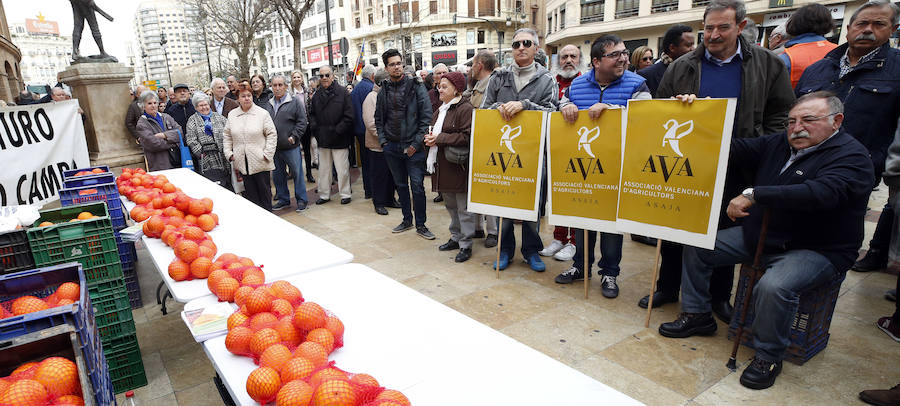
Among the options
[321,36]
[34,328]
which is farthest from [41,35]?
[34,328]

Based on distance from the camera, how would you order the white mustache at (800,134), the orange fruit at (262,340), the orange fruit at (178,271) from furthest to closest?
the white mustache at (800,134) < the orange fruit at (178,271) < the orange fruit at (262,340)

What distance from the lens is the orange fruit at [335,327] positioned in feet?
5.58

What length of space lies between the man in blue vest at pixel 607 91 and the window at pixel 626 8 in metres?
31.9

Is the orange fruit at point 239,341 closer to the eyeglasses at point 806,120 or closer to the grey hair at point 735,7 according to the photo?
the eyeglasses at point 806,120

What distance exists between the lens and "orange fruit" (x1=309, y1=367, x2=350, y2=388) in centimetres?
133

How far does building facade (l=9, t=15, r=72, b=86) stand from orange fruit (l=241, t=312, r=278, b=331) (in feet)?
444

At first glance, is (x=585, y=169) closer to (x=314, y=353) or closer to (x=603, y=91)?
(x=603, y=91)

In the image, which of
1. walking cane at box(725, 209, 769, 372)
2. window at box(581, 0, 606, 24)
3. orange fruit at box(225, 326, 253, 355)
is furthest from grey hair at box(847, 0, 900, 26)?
window at box(581, 0, 606, 24)

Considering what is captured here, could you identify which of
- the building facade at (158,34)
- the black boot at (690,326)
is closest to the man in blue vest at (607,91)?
the black boot at (690,326)

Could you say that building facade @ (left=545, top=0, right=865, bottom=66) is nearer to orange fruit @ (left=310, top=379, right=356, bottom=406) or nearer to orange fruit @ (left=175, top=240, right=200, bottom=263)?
orange fruit @ (left=175, top=240, right=200, bottom=263)

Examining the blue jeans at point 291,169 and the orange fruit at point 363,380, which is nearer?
the orange fruit at point 363,380

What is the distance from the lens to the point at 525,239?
4.68 meters

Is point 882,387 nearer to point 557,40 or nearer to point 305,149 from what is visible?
point 305,149

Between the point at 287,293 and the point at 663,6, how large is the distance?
34047 millimetres
